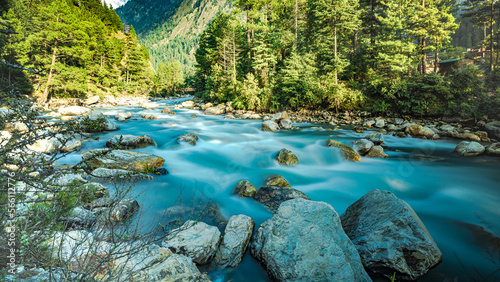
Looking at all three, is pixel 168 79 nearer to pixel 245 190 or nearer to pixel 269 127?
pixel 269 127

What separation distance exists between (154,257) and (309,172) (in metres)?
6.38

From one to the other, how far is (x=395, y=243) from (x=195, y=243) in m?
3.28

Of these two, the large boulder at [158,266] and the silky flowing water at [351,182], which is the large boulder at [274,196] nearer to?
the silky flowing water at [351,182]

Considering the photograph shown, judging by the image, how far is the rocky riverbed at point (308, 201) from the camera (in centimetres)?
341

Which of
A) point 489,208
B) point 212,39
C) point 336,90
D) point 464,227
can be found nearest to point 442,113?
point 336,90

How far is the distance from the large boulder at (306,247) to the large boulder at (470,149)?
31.6 ft

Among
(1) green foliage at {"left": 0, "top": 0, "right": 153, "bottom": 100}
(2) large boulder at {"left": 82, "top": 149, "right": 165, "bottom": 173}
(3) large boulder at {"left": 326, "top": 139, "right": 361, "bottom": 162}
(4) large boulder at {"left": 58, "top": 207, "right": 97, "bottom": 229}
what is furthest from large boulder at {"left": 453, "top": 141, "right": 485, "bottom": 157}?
(1) green foliage at {"left": 0, "top": 0, "right": 153, "bottom": 100}

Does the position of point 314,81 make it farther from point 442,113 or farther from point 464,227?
point 464,227

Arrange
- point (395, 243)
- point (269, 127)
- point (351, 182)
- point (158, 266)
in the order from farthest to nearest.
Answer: point (269, 127), point (351, 182), point (395, 243), point (158, 266)

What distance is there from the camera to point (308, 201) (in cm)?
407

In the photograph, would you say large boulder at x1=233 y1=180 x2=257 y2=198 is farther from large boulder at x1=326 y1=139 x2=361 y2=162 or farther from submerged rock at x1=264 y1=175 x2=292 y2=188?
large boulder at x1=326 y1=139 x2=361 y2=162

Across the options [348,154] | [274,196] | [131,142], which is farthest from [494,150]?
[131,142]

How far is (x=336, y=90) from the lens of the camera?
62.1ft

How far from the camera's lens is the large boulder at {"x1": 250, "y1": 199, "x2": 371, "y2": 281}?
3.10 m
